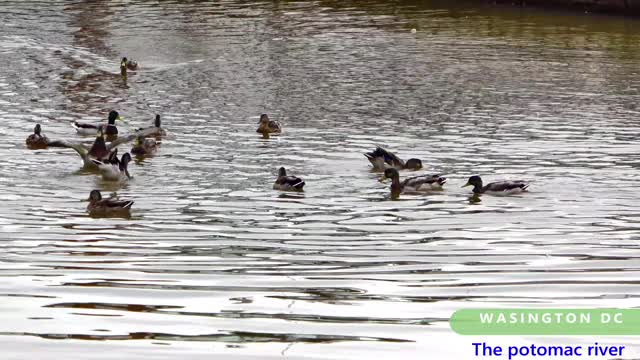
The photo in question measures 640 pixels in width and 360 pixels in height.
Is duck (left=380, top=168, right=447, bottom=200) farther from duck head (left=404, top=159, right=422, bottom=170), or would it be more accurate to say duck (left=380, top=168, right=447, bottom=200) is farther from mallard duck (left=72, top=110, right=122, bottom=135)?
mallard duck (left=72, top=110, right=122, bottom=135)

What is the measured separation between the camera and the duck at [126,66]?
35750mm

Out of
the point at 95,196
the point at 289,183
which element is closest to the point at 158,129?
the point at 289,183

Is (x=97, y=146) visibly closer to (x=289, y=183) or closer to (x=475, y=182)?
(x=289, y=183)

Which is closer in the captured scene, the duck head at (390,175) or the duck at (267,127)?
the duck head at (390,175)

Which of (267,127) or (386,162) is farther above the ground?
(267,127)

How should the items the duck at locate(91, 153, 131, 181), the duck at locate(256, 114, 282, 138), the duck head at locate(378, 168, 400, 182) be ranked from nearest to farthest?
the duck head at locate(378, 168, 400, 182)
the duck at locate(91, 153, 131, 181)
the duck at locate(256, 114, 282, 138)

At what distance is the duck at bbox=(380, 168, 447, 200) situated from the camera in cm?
2134

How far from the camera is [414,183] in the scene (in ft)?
70.0

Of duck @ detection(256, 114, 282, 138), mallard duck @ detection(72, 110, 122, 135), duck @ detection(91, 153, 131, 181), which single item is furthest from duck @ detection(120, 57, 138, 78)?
duck @ detection(91, 153, 131, 181)

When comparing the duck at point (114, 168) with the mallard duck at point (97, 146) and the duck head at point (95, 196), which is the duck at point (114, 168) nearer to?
the mallard duck at point (97, 146)

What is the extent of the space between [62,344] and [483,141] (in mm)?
15539

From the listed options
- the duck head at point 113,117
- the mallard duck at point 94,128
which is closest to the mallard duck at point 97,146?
the mallard duck at point 94,128

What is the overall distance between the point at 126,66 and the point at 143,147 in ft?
37.4

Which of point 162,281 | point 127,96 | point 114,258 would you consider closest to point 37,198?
point 114,258
